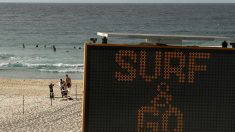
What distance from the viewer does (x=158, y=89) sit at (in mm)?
6688

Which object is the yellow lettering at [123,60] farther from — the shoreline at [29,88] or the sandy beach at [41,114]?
the shoreline at [29,88]

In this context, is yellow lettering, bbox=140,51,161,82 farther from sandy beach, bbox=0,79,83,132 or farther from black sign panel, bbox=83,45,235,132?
sandy beach, bbox=0,79,83,132

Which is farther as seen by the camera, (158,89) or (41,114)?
(41,114)

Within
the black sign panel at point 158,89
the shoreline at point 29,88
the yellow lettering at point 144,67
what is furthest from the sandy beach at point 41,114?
the yellow lettering at point 144,67

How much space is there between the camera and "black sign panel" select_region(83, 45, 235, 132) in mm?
6648

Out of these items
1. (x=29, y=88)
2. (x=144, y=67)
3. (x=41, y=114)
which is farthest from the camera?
(x=29, y=88)

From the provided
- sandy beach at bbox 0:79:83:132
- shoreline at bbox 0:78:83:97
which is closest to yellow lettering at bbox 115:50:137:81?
sandy beach at bbox 0:79:83:132

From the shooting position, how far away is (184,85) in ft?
22.1

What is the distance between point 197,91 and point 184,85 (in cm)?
19

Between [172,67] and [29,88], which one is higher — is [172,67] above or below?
above

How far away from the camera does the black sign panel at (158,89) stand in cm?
665

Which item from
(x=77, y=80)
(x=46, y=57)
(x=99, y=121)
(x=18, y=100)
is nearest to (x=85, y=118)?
(x=99, y=121)

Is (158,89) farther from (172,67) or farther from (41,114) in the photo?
(41,114)

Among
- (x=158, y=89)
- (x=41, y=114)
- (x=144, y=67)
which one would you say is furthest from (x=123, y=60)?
(x=41, y=114)
